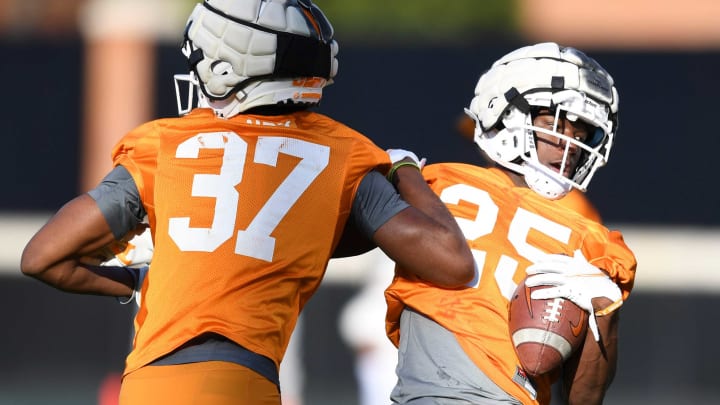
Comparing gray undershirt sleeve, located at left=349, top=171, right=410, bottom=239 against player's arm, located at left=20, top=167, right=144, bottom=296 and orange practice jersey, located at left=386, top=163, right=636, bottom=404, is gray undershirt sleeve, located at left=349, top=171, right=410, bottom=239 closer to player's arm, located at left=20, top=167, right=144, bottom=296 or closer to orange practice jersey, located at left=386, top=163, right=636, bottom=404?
orange practice jersey, located at left=386, top=163, right=636, bottom=404

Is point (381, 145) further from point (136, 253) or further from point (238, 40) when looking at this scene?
point (238, 40)

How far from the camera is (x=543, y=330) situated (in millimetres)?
→ 3098

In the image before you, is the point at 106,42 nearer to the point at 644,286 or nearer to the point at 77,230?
the point at 644,286

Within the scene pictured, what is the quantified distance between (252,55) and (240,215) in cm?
47

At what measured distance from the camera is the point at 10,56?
870 cm

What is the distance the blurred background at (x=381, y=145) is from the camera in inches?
325

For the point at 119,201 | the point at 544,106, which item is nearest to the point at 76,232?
the point at 119,201

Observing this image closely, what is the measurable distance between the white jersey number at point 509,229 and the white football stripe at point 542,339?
13cm

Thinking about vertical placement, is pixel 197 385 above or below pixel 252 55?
below

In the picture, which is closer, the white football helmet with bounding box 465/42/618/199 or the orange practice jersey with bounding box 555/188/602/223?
the white football helmet with bounding box 465/42/618/199

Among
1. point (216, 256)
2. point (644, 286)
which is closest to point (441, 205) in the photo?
point (216, 256)

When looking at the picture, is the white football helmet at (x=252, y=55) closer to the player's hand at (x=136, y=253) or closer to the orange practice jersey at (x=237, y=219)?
the orange practice jersey at (x=237, y=219)

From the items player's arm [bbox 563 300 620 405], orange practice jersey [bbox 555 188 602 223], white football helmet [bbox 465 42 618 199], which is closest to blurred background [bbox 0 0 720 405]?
orange practice jersey [bbox 555 188 602 223]

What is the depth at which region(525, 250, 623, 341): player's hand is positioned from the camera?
314 cm
